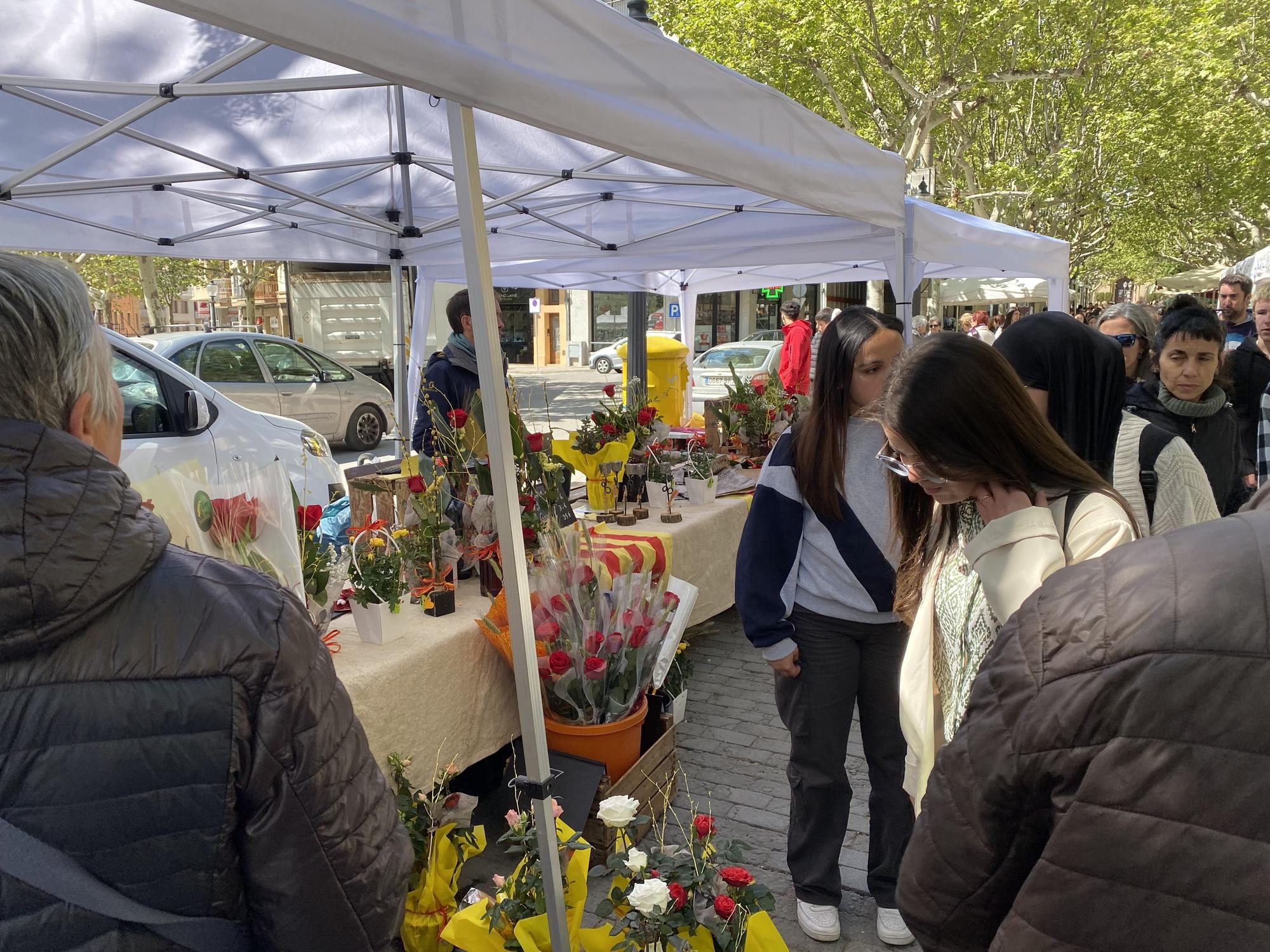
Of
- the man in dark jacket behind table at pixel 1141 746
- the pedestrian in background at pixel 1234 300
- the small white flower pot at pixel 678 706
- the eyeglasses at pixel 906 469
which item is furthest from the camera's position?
the pedestrian in background at pixel 1234 300

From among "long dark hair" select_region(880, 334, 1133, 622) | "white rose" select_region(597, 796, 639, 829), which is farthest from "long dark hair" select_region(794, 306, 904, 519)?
"white rose" select_region(597, 796, 639, 829)

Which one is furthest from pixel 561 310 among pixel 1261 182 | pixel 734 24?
pixel 1261 182

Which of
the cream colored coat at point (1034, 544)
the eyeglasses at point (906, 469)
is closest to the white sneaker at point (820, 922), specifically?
the cream colored coat at point (1034, 544)

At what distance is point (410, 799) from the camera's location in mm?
2377

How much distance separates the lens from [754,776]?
3.61 meters

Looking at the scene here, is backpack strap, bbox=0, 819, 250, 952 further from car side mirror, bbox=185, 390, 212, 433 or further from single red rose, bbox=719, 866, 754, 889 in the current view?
car side mirror, bbox=185, 390, 212, 433

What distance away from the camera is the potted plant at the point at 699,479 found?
4609 millimetres

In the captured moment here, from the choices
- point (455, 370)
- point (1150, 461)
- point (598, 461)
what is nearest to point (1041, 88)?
point (455, 370)

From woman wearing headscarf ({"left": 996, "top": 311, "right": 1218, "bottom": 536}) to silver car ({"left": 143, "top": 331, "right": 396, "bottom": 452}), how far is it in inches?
354

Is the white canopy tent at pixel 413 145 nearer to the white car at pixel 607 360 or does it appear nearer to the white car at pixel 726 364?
the white car at pixel 726 364

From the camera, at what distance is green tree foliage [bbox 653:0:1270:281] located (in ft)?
47.8

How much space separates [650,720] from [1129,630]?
8.91ft

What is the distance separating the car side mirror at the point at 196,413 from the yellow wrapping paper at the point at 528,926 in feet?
14.5

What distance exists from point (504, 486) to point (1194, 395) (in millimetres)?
2733
